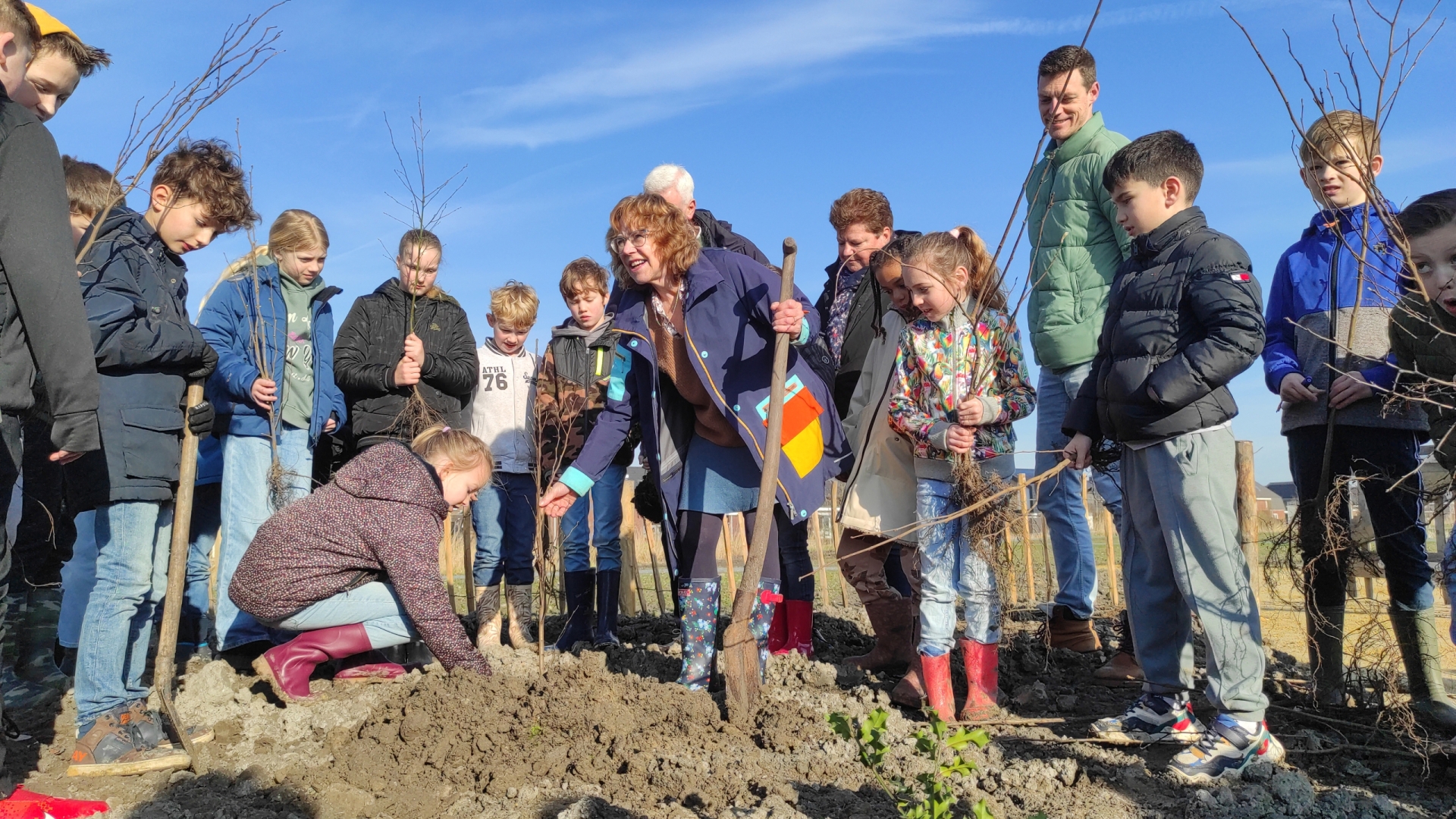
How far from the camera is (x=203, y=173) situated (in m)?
4.10

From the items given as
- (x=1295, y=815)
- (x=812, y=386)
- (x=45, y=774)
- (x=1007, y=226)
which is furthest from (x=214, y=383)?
(x=1295, y=815)

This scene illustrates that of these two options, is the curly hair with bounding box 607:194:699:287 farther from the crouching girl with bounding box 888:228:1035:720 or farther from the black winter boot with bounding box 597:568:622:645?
the black winter boot with bounding box 597:568:622:645

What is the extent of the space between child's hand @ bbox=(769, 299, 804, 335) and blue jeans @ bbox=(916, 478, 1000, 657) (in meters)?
0.84

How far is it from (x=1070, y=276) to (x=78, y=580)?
14.0ft

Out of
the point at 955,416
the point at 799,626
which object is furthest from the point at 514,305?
the point at 955,416

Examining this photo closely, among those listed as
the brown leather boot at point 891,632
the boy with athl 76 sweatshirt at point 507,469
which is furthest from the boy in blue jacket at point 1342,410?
the boy with athl 76 sweatshirt at point 507,469

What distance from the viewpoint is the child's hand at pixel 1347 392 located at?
11.2 feet

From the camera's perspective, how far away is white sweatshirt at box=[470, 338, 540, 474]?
5250 millimetres

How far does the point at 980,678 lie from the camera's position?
3.71 m

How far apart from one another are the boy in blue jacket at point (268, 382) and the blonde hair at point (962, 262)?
275 cm

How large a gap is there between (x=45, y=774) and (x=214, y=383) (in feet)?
5.59

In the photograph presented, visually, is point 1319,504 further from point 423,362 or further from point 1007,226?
point 423,362

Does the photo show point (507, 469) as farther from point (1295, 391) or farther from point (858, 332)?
point (1295, 391)

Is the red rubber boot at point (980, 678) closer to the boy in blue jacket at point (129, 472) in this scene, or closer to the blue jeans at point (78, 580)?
the boy in blue jacket at point (129, 472)
